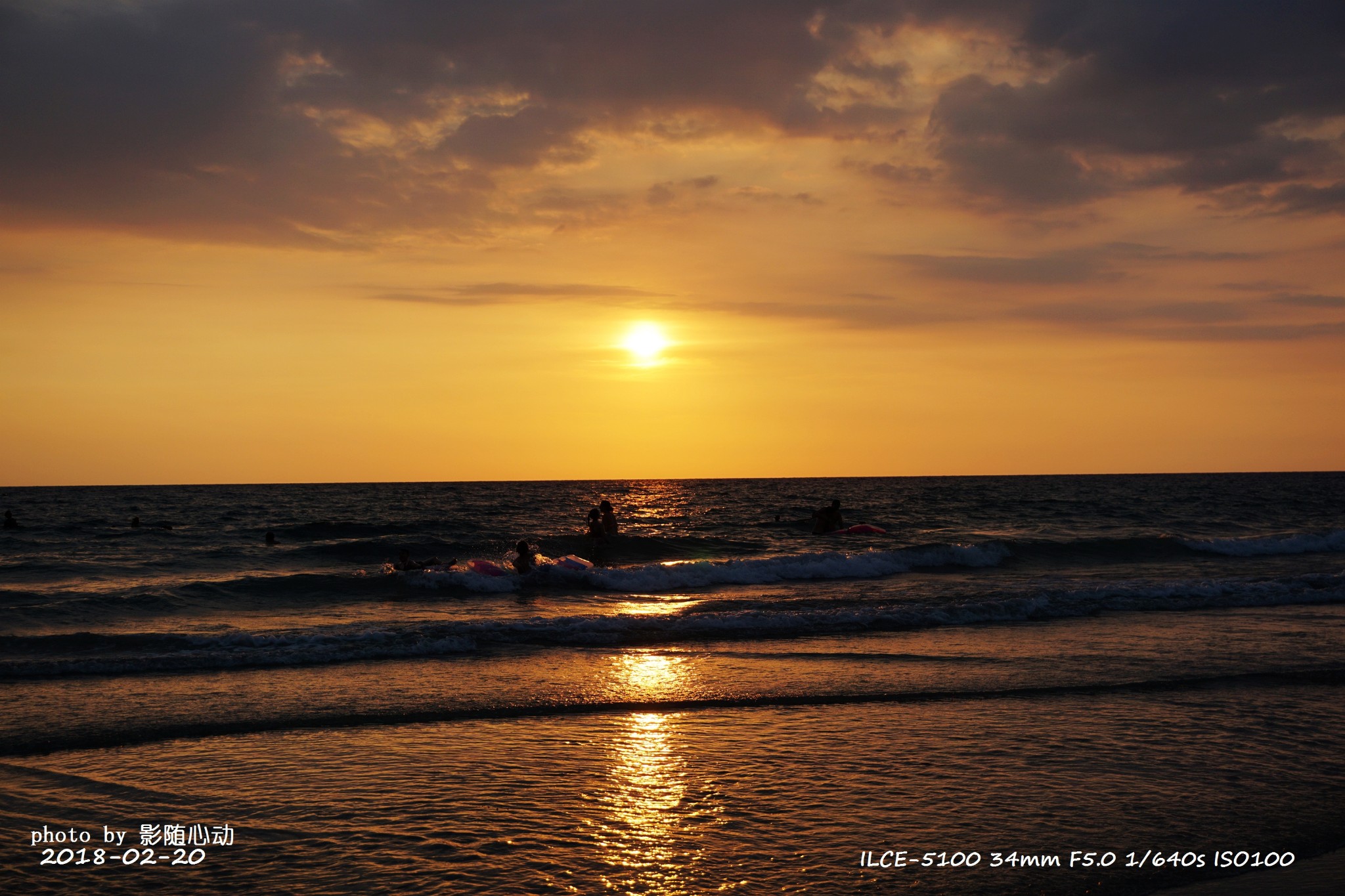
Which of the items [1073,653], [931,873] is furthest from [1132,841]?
[1073,653]

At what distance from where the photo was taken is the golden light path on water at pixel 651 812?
5652 millimetres

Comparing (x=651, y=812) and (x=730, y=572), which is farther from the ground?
(x=651, y=812)

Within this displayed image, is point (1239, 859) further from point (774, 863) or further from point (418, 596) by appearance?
point (418, 596)

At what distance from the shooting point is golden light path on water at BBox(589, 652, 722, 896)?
5652mm

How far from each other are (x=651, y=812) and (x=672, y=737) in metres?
2.00

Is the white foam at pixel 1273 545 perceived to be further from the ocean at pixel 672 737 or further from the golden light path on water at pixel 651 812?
the golden light path on water at pixel 651 812

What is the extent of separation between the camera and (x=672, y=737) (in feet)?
28.5

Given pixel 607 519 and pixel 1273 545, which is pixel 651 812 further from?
pixel 1273 545

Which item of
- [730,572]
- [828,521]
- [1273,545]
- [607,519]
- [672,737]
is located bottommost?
[730,572]

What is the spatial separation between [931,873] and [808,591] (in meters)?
16.8

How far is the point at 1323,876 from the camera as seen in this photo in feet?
18.5

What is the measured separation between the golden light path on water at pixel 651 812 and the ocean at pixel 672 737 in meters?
0.03

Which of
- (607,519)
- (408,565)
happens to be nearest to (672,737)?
(408,565)

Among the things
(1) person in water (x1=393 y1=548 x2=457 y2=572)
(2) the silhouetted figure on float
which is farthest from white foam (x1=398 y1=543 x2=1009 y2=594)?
(2) the silhouetted figure on float
